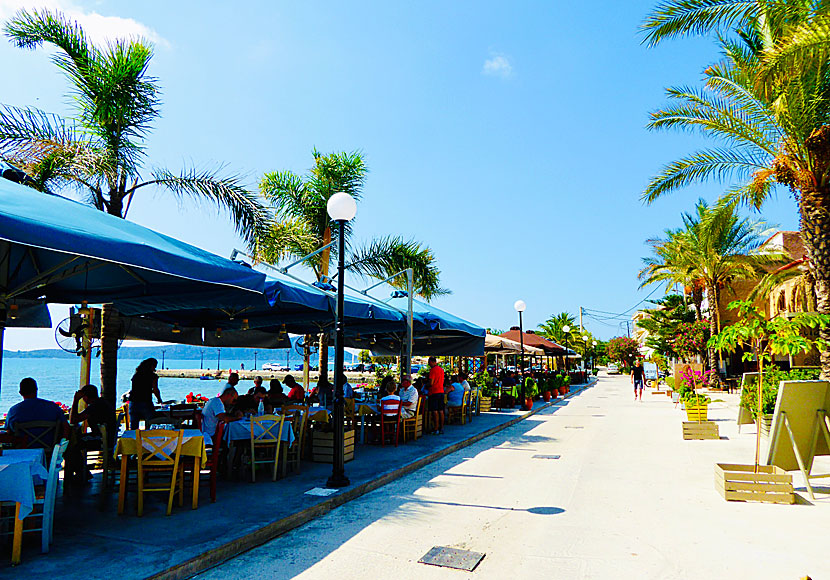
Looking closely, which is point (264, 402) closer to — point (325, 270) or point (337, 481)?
point (337, 481)

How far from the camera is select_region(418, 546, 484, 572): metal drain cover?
5.11 meters

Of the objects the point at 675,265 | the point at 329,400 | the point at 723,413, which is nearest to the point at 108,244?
the point at 329,400

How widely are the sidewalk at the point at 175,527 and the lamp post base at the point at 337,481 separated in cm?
10

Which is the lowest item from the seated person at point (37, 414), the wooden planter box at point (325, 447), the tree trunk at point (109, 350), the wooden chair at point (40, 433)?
the wooden planter box at point (325, 447)

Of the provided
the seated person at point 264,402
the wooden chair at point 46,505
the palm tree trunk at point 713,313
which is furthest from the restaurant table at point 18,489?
the palm tree trunk at point 713,313

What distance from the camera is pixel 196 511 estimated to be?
635cm

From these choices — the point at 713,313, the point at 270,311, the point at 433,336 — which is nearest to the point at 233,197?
the point at 270,311

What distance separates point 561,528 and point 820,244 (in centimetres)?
858

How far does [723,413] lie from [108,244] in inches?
764

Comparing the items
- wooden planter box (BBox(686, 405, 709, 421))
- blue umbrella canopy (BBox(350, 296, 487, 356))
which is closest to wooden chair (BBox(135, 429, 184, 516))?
blue umbrella canopy (BBox(350, 296, 487, 356))

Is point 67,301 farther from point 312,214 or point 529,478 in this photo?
point 312,214

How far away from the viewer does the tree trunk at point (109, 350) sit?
1042 cm

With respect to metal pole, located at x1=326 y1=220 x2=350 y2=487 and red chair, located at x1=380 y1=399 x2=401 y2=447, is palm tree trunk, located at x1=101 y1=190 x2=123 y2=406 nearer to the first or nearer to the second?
metal pole, located at x1=326 y1=220 x2=350 y2=487

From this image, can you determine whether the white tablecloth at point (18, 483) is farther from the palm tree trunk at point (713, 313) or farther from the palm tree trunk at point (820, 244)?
the palm tree trunk at point (713, 313)
